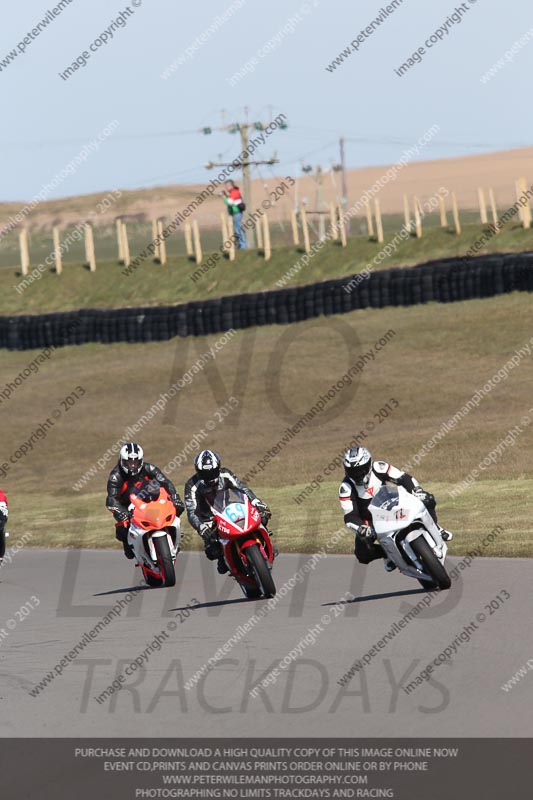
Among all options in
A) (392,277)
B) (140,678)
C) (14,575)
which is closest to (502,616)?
(140,678)

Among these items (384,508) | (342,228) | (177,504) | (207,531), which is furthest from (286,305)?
(384,508)

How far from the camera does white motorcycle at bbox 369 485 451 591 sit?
10867 millimetres

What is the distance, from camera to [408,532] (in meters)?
10.9

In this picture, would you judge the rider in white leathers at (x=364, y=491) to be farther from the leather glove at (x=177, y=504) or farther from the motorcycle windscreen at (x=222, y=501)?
the leather glove at (x=177, y=504)

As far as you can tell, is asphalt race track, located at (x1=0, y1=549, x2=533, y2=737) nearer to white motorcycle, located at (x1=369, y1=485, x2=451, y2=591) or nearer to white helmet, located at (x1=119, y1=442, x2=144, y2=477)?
white motorcycle, located at (x1=369, y1=485, x2=451, y2=591)

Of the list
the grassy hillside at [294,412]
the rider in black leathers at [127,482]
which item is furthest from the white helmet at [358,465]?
the grassy hillside at [294,412]

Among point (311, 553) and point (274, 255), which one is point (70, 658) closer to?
point (311, 553)

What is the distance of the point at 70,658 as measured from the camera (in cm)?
988

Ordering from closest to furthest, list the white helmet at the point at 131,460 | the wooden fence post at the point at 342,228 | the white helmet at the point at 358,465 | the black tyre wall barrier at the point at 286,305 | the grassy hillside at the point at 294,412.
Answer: the white helmet at the point at 358,465 < the white helmet at the point at 131,460 < the grassy hillside at the point at 294,412 < the black tyre wall barrier at the point at 286,305 < the wooden fence post at the point at 342,228

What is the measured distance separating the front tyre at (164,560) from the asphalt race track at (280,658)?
153 mm

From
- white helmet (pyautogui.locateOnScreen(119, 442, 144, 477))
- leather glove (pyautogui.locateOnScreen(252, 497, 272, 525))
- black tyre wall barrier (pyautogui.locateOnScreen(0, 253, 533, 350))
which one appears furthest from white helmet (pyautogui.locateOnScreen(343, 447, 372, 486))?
black tyre wall barrier (pyautogui.locateOnScreen(0, 253, 533, 350))

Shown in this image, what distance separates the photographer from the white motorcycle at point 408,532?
10.9m

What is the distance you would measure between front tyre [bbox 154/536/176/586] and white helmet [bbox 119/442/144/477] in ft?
3.38
